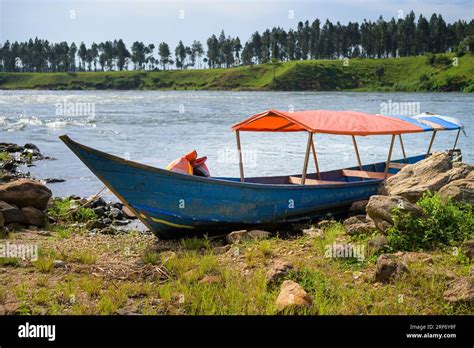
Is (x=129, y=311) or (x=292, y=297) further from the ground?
(x=292, y=297)

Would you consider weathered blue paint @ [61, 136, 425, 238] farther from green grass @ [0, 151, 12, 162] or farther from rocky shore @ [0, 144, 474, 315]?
green grass @ [0, 151, 12, 162]

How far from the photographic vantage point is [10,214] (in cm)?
1352

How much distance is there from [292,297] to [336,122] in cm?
757

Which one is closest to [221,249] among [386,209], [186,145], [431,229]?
[386,209]

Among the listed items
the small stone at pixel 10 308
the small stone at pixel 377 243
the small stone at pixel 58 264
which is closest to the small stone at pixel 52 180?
the small stone at pixel 58 264

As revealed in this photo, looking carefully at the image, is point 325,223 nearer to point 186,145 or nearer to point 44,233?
point 44,233

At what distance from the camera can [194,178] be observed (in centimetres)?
1257

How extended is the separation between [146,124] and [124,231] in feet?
125

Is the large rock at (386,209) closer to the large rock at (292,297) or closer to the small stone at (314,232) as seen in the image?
the small stone at (314,232)

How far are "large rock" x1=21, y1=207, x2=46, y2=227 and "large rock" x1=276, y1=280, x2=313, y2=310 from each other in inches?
319

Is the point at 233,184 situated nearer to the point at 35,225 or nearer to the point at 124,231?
the point at 124,231

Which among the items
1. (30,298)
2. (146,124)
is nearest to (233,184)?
(30,298)

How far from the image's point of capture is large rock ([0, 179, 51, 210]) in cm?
1393
